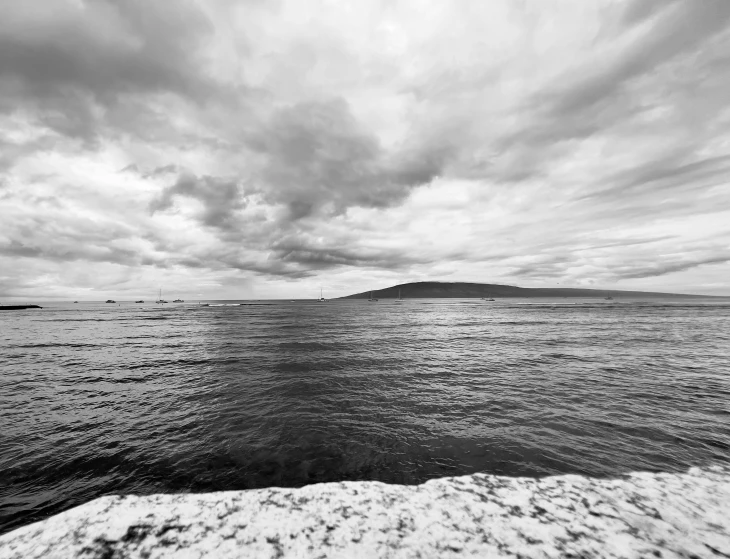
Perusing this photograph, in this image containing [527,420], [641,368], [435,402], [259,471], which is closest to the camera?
[259,471]

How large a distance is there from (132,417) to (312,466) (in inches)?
416

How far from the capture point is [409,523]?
6.39m

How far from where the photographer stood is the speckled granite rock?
5.56 metres

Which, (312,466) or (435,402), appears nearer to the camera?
(312,466)

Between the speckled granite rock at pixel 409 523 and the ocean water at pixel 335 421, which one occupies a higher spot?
the speckled granite rock at pixel 409 523

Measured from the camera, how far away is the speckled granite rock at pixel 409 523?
5562 mm

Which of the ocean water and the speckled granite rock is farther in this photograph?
the ocean water

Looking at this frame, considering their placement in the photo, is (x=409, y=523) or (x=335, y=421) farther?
(x=335, y=421)

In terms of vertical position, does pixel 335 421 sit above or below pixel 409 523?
below

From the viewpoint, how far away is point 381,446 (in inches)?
442

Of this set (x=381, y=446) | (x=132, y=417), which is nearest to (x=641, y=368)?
(x=381, y=446)

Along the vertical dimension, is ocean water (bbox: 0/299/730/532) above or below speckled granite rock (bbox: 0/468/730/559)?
below

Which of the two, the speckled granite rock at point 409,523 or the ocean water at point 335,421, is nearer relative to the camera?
the speckled granite rock at point 409,523

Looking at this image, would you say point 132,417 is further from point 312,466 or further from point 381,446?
point 381,446
